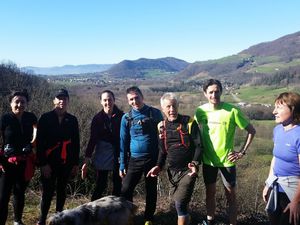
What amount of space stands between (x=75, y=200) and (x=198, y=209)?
2.05m

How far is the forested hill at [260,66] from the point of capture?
90.3 meters

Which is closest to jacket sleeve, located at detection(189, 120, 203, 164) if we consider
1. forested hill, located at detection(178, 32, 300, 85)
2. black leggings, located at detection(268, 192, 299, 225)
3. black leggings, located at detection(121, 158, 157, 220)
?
black leggings, located at detection(121, 158, 157, 220)

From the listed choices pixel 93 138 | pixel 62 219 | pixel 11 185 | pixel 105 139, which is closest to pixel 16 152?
pixel 11 185

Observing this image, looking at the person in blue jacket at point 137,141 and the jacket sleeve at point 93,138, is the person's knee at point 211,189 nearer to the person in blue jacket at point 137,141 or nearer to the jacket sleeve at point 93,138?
the person in blue jacket at point 137,141

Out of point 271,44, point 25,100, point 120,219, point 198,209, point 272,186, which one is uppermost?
point 271,44

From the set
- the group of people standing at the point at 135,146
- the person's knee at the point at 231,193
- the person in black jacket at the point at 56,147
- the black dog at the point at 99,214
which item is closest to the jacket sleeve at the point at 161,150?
the group of people standing at the point at 135,146

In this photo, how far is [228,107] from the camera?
434 cm

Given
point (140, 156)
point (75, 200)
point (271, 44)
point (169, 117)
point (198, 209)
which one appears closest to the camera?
point (169, 117)

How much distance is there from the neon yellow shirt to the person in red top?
115 centimetres

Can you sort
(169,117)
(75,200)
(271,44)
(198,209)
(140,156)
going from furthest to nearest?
(271,44) < (75,200) < (198,209) < (140,156) < (169,117)

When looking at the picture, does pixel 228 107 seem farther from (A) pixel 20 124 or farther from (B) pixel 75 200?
(B) pixel 75 200

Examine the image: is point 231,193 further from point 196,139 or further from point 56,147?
point 56,147

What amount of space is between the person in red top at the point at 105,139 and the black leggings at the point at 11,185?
760 millimetres

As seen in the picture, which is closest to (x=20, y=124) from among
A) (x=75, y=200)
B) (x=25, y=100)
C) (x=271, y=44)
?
(x=25, y=100)
